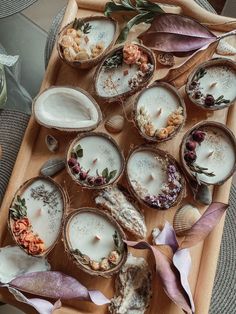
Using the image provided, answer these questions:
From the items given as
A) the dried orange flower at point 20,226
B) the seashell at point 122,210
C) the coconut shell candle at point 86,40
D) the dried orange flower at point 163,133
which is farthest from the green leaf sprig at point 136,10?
the dried orange flower at point 20,226

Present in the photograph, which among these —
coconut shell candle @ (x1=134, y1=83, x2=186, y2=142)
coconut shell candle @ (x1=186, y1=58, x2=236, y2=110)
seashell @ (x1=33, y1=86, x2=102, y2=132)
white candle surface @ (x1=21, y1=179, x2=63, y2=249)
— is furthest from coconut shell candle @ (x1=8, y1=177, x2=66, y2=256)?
coconut shell candle @ (x1=186, y1=58, x2=236, y2=110)

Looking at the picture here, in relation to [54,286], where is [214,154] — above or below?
above

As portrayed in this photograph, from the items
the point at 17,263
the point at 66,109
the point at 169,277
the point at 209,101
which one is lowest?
the point at 17,263

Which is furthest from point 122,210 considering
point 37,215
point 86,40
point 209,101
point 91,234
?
point 86,40

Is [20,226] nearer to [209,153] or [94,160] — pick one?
[94,160]

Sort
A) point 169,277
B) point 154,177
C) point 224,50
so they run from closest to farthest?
point 169,277
point 154,177
point 224,50

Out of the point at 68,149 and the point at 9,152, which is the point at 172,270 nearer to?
the point at 68,149

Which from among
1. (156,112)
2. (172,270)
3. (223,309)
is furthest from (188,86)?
(223,309)
